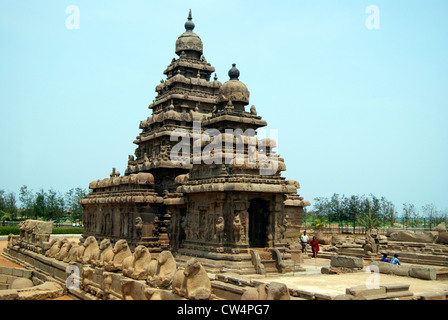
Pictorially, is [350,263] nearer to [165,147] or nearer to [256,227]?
[256,227]

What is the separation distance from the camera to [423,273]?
647 inches

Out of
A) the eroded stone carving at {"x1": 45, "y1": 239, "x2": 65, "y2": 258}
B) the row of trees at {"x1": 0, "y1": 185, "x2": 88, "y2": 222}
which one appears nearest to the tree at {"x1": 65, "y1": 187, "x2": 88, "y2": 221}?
the row of trees at {"x1": 0, "y1": 185, "x2": 88, "y2": 222}

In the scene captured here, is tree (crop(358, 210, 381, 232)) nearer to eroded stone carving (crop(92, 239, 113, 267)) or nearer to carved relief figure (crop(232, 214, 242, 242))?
carved relief figure (crop(232, 214, 242, 242))

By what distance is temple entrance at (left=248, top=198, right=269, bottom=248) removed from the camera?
66.8ft

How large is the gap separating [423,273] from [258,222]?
720 cm

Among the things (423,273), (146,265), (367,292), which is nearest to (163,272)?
(146,265)

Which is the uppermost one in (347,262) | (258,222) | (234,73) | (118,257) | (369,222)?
(234,73)

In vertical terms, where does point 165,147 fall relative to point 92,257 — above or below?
above

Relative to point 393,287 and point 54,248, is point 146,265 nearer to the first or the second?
point 393,287

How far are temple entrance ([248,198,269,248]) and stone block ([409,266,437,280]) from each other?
20.0 ft

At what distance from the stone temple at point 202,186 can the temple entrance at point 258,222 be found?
0.15ft
